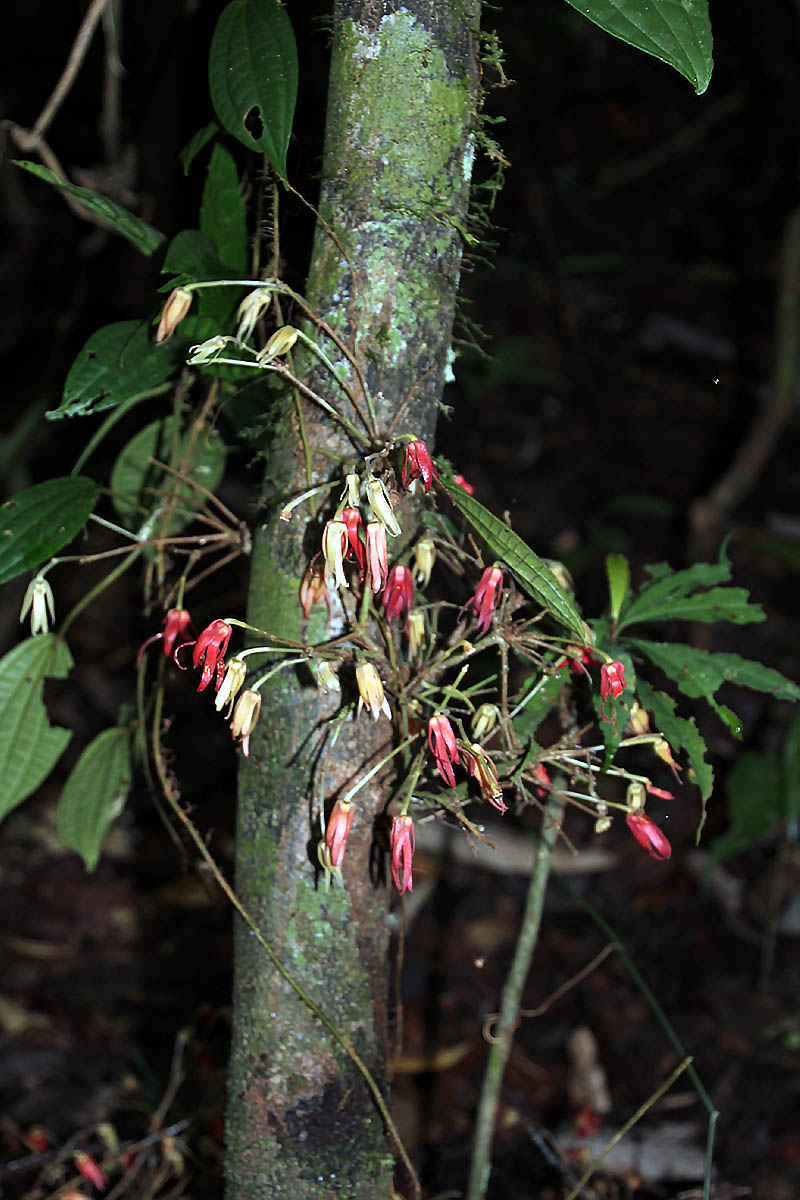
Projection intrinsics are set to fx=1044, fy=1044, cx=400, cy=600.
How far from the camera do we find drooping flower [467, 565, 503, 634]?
3.13ft

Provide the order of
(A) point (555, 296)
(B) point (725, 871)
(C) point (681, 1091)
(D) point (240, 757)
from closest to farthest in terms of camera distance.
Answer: (D) point (240, 757), (C) point (681, 1091), (B) point (725, 871), (A) point (555, 296)

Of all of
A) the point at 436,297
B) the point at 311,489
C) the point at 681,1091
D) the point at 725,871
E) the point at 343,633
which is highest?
the point at 436,297

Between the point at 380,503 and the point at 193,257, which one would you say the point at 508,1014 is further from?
the point at 193,257

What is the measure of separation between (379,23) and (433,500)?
0.42 m

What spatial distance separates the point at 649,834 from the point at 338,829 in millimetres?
303

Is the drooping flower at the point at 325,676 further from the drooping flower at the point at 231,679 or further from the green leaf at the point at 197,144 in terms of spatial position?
the green leaf at the point at 197,144

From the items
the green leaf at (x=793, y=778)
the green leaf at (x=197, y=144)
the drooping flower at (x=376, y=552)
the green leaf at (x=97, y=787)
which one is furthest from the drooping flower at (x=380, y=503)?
the green leaf at (x=793, y=778)

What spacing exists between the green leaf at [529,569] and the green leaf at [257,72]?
34 centimetres

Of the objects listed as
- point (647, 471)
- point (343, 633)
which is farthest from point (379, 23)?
point (647, 471)

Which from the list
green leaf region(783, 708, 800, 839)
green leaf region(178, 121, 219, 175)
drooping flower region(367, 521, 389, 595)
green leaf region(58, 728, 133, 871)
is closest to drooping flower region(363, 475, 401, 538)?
drooping flower region(367, 521, 389, 595)

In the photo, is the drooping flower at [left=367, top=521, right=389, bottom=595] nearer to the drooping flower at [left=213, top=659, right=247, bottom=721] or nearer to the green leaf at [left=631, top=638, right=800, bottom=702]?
the drooping flower at [left=213, top=659, right=247, bottom=721]

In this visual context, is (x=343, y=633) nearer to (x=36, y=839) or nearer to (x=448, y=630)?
(x=448, y=630)

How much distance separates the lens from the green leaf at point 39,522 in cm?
103

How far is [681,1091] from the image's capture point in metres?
1.95
